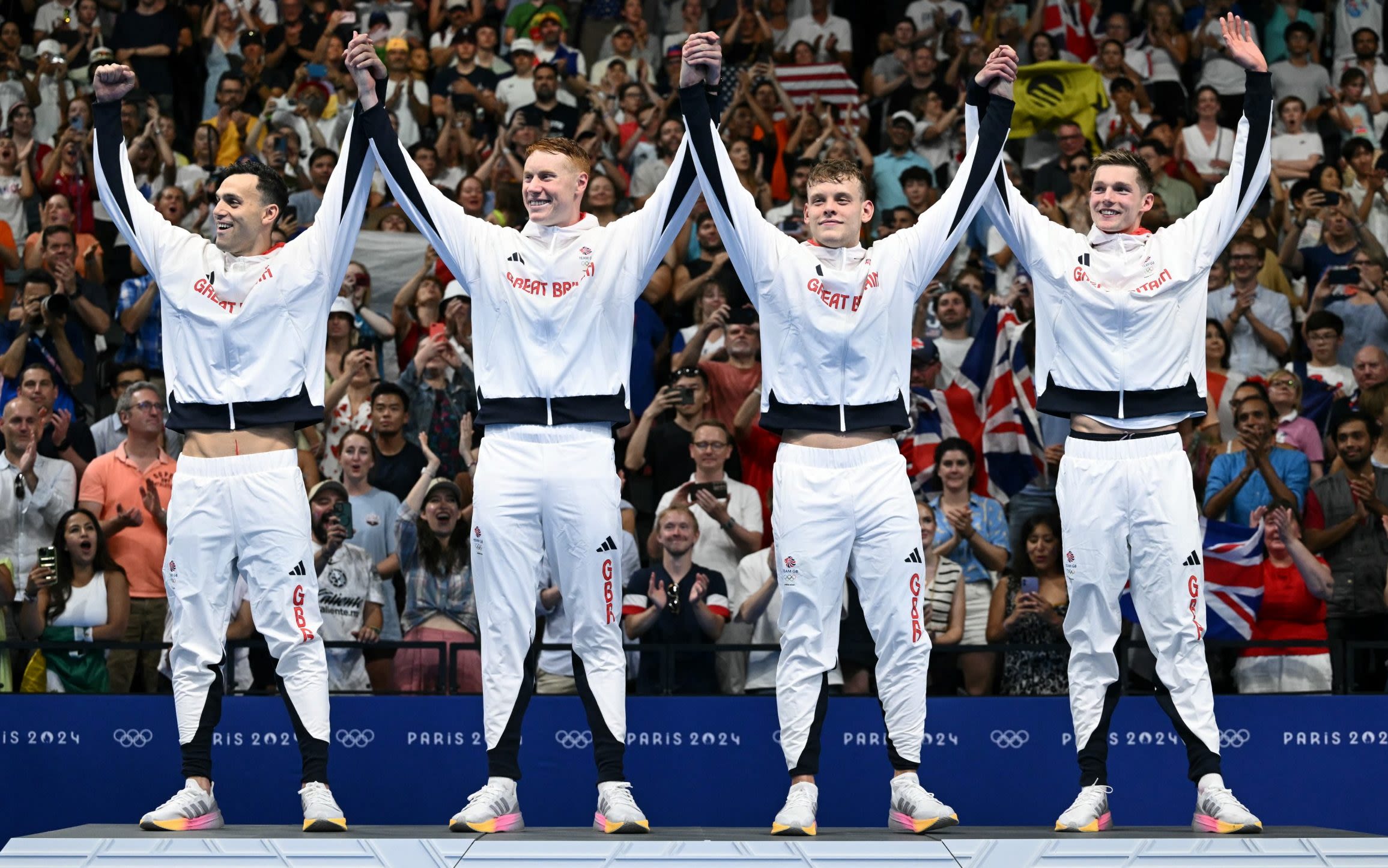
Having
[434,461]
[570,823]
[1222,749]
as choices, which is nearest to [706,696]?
[570,823]

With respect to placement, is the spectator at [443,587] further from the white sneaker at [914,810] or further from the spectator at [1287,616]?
the spectator at [1287,616]

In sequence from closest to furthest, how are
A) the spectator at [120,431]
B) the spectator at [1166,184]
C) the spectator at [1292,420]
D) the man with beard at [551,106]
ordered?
1. the spectator at [1292,420]
2. the spectator at [120,431]
3. the spectator at [1166,184]
4. the man with beard at [551,106]

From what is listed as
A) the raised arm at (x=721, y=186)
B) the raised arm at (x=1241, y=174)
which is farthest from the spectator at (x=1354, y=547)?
the raised arm at (x=721, y=186)

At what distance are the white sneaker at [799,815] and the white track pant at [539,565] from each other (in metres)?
0.67

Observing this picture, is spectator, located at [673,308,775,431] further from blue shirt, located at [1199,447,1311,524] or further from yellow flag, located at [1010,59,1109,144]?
yellow flag, located at [1010,59,1109,144]

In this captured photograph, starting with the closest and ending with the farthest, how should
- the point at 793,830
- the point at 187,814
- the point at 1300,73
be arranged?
the point at 793,830
the point at 187,814
the point at 1300,73

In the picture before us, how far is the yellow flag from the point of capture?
43.0ft

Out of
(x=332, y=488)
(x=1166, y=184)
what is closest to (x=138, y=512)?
(x=332, y=488)

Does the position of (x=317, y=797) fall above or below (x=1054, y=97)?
below

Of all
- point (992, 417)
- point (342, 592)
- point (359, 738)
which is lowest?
point (359, 738)

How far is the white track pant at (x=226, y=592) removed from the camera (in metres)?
6.44

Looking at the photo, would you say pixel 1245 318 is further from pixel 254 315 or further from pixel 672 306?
pixel 254 315

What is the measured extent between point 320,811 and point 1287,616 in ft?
17.0

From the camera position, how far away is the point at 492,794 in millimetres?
6266
